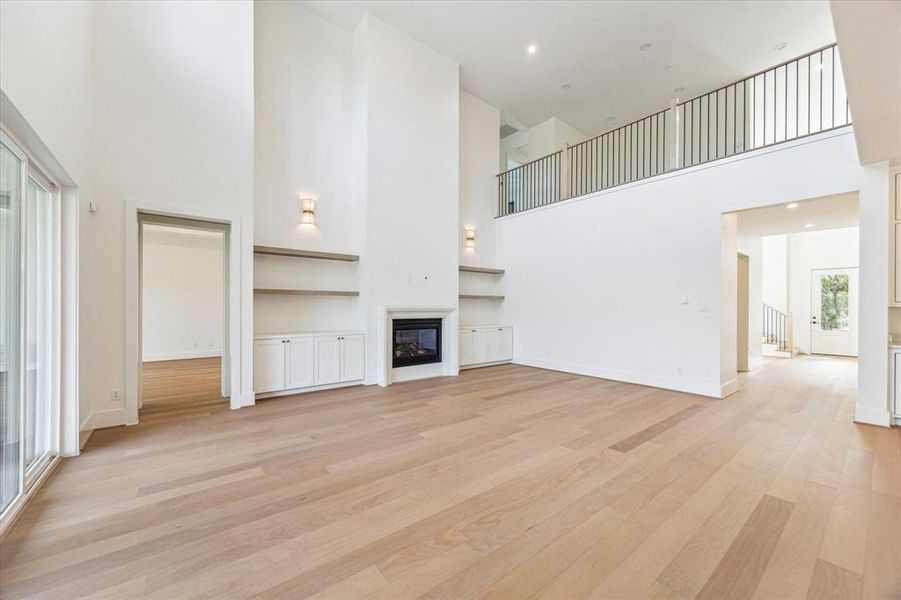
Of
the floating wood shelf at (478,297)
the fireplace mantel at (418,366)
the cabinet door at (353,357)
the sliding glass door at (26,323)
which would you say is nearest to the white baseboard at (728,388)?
the fireplace mantel at (418,366)

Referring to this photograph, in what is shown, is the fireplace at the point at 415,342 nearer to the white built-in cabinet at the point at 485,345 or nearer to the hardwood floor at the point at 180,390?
the white built-in cabinet at the point at 485,345

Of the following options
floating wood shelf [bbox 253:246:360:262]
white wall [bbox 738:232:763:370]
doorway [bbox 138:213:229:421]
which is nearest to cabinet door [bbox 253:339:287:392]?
floating wood shelf [bbox 253:246:360:262]

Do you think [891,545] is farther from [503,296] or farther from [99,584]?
[503,296]

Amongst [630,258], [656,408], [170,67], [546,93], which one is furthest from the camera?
[546,93]

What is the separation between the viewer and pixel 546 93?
748 centimetres

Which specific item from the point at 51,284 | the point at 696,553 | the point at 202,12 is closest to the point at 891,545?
the point at 696,553

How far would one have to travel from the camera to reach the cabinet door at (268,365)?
4570mm

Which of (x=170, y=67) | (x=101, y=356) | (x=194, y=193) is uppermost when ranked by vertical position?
(x=170, y=67)

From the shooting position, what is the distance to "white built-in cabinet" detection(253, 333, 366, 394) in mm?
4617

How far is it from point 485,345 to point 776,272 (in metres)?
8.70

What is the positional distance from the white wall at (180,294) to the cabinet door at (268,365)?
4.51 metres

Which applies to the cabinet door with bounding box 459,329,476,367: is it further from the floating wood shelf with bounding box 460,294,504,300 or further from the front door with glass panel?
the front door with glass panel

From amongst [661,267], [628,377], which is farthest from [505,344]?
[661,267]

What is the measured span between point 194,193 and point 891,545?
5.98 metres
